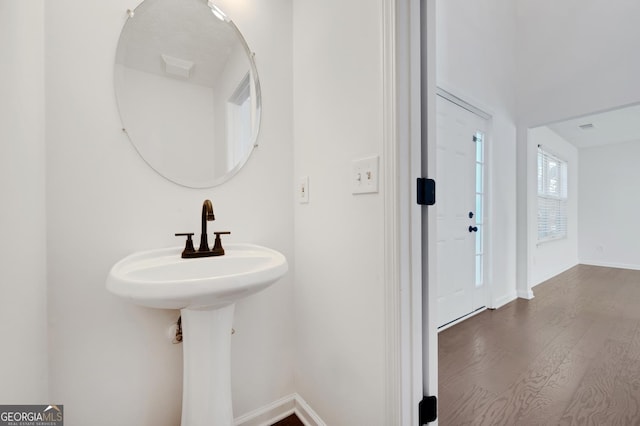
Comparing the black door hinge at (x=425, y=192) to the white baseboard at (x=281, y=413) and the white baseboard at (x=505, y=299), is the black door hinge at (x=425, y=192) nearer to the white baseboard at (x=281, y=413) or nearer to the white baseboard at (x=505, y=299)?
the white baseboard at (x=281, y=413)

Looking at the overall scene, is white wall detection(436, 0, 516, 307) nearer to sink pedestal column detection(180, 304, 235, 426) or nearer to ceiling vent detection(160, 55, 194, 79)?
ceiling vent detection(160, 55, 194, 79)

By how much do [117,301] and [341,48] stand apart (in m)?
1.29

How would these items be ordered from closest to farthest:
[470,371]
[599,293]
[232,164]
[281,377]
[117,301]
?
[117,301]
[232,164]
[281,377]
[470,371]
[599,293]

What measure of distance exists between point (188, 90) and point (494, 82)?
303cm

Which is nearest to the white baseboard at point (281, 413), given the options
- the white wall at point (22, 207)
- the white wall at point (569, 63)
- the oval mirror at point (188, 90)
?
the white wall at point (22, 207)

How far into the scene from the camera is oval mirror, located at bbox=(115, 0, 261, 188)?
1.03 meters

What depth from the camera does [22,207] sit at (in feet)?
2.31

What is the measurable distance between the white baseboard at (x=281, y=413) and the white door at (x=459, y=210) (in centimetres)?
144

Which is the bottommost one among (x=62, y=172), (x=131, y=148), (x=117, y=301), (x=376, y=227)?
(x=117, y=301)

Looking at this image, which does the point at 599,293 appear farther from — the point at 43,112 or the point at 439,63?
the point at 43,112

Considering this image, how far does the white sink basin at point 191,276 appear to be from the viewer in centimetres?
67

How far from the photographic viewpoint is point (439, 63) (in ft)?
7.09

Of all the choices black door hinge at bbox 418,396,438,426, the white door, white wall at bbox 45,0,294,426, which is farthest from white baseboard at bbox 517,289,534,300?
white wall at bbox 45,0,294,426

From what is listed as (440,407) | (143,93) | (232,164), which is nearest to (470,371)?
(440,407)
